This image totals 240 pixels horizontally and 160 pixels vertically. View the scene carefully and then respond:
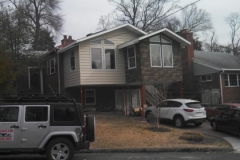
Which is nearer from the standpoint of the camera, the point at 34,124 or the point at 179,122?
the point at 34,124

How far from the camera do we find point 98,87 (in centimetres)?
2506

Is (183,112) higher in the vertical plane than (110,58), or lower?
Result: lower

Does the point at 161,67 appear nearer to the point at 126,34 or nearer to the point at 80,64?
the point at 126,34

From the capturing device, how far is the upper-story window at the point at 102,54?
21.9 meters

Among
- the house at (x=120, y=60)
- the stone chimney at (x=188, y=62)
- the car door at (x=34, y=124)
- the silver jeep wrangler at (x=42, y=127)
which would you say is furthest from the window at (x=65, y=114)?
the stone chimney at (x=188, y=62)

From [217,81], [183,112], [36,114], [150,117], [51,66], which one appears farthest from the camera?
[217,81]

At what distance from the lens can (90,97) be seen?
25.0 metres

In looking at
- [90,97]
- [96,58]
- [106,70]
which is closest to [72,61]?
[96,58]

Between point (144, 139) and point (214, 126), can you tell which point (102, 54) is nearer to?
point (214, 126)

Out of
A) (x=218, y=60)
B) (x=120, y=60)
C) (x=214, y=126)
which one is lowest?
(x=214, y=126)

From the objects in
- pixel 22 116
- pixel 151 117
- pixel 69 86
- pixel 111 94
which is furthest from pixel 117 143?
pixel 111 94

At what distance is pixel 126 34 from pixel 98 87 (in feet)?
16.6

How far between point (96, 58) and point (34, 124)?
1369cm

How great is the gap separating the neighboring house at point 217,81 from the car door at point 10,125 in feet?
73.2
